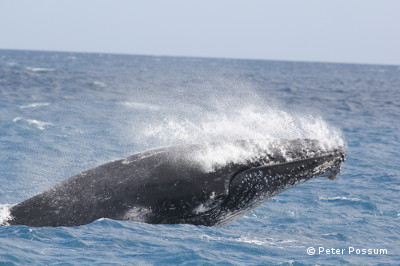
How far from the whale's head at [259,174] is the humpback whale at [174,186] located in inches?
0.6

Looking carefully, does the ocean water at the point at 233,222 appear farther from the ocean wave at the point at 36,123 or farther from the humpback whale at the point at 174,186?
the humpback whale at the point at 174,186

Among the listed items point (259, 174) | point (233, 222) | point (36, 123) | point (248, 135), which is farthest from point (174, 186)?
point (36, 123)

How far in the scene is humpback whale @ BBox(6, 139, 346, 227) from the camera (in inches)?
319

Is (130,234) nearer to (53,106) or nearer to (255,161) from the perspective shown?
(255,161)

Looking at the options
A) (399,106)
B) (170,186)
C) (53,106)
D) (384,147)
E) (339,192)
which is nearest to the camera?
(170,186)

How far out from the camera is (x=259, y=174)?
8.59m

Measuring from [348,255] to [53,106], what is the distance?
2714cm

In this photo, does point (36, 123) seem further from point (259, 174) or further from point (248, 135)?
point (259, 174)

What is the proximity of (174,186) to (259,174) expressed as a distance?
1.32 metres

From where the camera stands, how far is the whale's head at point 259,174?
838 cm

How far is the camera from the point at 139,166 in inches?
325

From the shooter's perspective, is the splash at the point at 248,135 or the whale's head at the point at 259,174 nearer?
the whale's head at the point at 259,174

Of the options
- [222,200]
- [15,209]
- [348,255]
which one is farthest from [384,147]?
[15,209]

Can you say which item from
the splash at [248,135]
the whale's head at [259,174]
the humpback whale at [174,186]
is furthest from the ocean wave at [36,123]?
the whale's head at [259,174]
